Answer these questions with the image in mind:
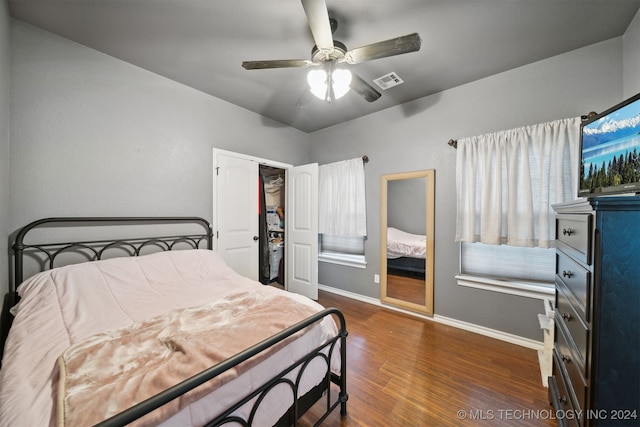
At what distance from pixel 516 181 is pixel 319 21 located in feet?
→ 7.38

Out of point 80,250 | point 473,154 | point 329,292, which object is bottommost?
point 329,292

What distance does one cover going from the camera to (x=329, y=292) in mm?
3766

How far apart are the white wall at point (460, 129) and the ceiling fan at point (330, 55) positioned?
109cm

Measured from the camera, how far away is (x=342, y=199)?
3.54 metres

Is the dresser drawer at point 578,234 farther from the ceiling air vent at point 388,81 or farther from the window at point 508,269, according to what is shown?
the ceiling air vent at point 388,81

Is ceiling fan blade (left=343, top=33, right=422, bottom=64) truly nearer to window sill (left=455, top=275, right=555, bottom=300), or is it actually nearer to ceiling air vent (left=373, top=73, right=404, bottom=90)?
ceiling air vent (left=373, top=73, right=404, bottom=90)

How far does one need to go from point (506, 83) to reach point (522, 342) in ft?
8.30

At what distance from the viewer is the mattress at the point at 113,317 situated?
812mm

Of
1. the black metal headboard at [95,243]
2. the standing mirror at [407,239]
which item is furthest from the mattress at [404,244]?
the black metal headboard at [95,243]

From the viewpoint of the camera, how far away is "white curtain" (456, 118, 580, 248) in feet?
6.57

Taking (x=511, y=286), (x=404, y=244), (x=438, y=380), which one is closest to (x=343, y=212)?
(x=404, y=244)

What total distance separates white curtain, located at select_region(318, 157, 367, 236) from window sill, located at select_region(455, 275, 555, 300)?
4.43 feet

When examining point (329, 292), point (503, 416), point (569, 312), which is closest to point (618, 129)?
point (569, 312)

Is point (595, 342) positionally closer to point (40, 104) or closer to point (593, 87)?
point (593, 87)
